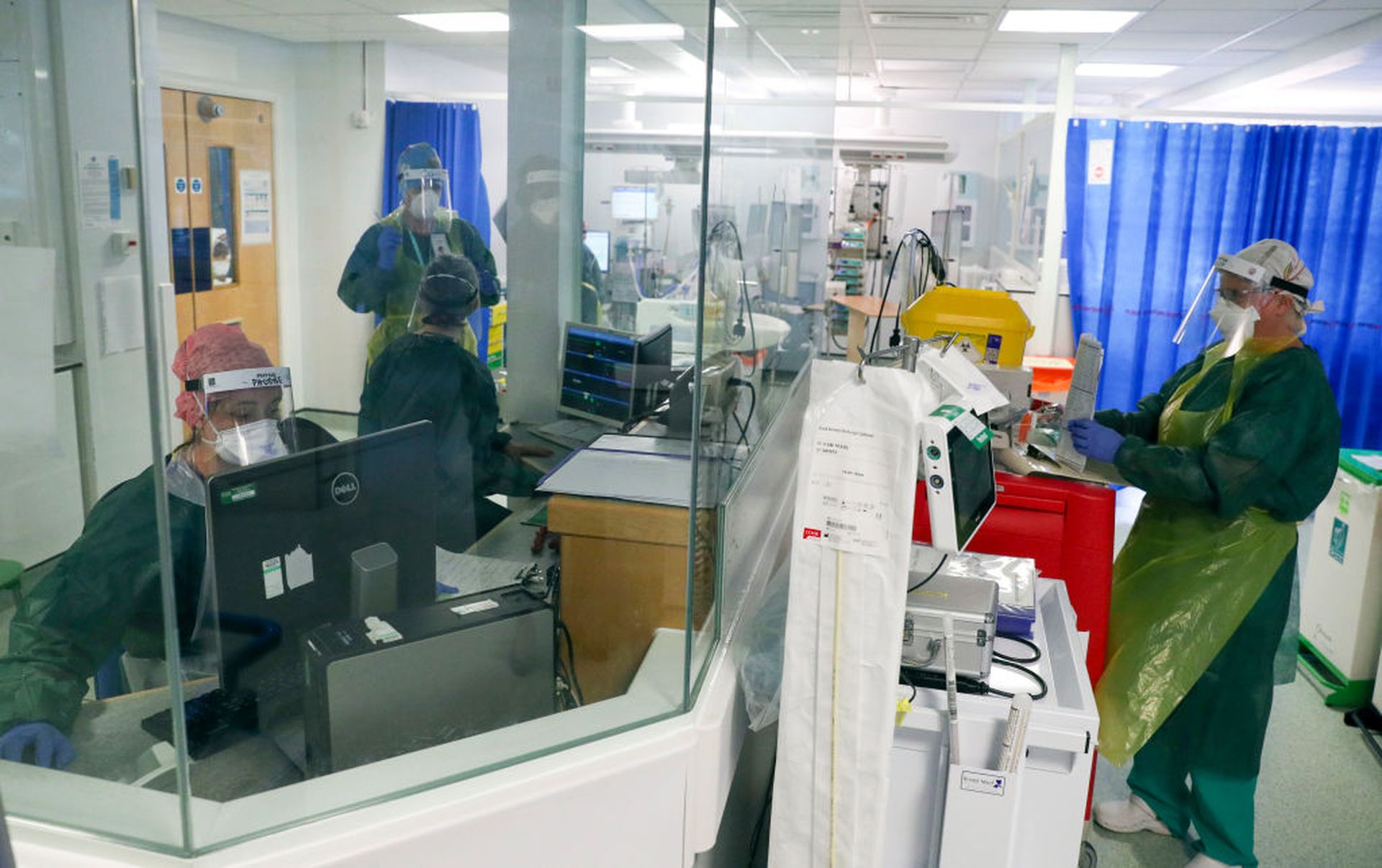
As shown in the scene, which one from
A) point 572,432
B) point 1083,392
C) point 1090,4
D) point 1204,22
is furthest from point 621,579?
point 1204,22

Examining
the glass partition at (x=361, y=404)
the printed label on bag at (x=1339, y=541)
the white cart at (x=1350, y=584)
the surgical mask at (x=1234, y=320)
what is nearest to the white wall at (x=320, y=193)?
the glass partition at (x=361, y=404)

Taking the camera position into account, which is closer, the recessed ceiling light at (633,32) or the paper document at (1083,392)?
the recessed ceiling light at (633,32)

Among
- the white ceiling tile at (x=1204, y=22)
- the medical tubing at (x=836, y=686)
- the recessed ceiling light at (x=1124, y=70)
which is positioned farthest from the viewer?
the recessed ceiling light at (x=1124, y=70)

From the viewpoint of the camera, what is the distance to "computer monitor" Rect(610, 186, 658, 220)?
7.00ft

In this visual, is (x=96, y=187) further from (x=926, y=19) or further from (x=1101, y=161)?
(x=1101, y=161)

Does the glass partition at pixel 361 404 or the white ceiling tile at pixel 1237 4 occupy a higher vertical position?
the white ceiling tile at pixel 1237 4

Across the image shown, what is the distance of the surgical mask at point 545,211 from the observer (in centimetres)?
219

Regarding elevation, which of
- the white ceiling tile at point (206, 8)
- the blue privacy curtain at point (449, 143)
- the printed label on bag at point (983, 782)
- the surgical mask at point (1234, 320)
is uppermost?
the white ceiling tile at point (206, 8)

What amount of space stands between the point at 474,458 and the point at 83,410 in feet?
2.50

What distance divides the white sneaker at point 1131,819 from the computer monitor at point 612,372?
1.66 meters

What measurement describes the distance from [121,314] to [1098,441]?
207 cm

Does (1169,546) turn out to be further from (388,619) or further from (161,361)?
(161,361)

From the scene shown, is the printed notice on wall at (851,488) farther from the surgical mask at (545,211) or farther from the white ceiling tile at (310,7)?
the white ceiling tile at (310,7)

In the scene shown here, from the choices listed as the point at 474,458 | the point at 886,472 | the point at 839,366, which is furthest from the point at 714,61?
the point at 474,458
